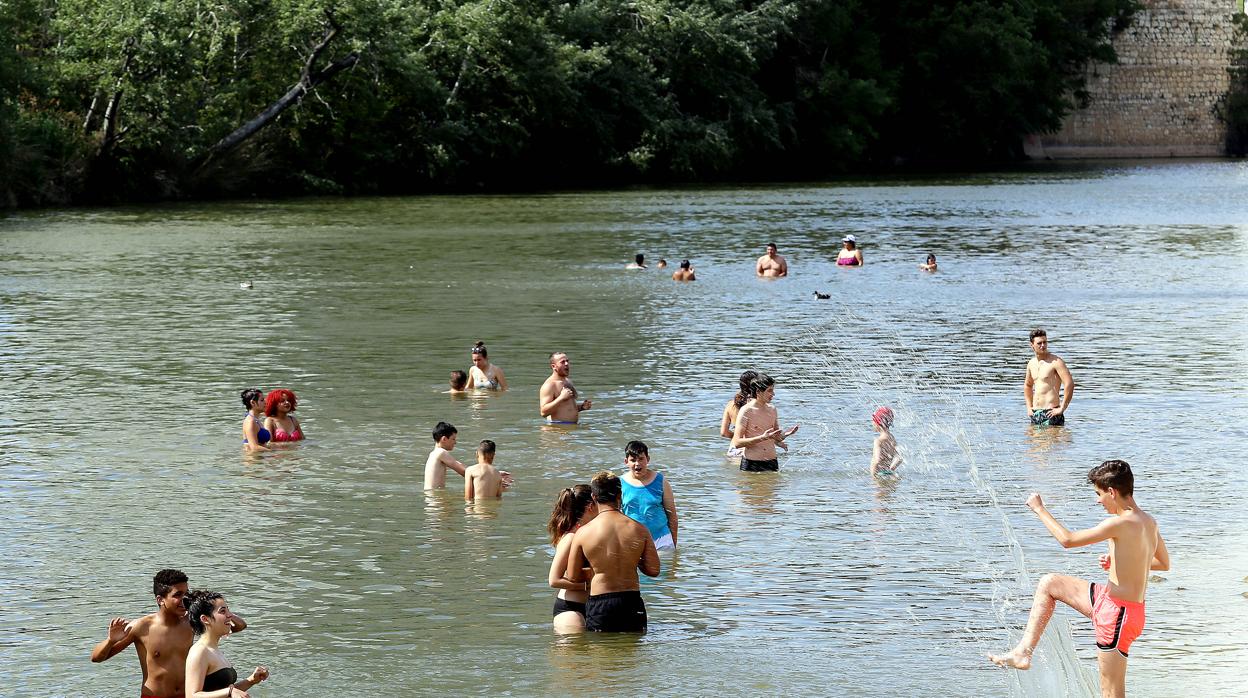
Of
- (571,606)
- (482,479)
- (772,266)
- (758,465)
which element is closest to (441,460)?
(482,479)

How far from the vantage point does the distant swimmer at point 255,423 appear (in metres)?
15.2

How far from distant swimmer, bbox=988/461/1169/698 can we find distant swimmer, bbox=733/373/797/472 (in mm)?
5549

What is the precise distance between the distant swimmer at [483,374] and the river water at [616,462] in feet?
0.98

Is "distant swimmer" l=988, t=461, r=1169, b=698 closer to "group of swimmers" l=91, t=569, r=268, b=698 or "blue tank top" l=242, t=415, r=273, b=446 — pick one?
"group of swimmers" l=91, t=569, r=268, b=698

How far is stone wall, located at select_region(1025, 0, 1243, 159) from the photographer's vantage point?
9838 centimetres

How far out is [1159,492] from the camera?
44.0ft

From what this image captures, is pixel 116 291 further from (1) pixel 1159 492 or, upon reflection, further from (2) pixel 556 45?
(2) pixel 556 45

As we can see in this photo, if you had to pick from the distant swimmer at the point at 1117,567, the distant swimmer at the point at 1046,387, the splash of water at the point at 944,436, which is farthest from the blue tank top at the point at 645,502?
the distant swimmer at the point at 1046,387

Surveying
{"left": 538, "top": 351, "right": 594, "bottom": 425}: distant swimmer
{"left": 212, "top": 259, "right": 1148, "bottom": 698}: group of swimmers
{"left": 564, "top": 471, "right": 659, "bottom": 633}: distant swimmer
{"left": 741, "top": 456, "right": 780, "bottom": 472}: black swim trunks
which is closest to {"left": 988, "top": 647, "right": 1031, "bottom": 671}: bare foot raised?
{"left": 212, "top": 259, "right": 1148, "bottom": 698}: group of swimmers

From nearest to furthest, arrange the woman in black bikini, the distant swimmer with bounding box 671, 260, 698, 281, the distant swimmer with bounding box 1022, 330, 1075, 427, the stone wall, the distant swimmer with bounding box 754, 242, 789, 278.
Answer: the woman in black bikini, the distant swimmer with bounding box 1022, 330, 1075, 427, the distant swimmer with bounding box 671, 260, 698, 281, the distant swimmer with bounding box 754, 242, 789, 278, the stone wall

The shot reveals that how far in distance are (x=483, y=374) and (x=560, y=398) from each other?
2.06m

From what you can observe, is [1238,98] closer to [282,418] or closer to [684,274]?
[684,274]

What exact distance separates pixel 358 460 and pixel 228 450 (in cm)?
136

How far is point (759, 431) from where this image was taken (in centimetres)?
1420
